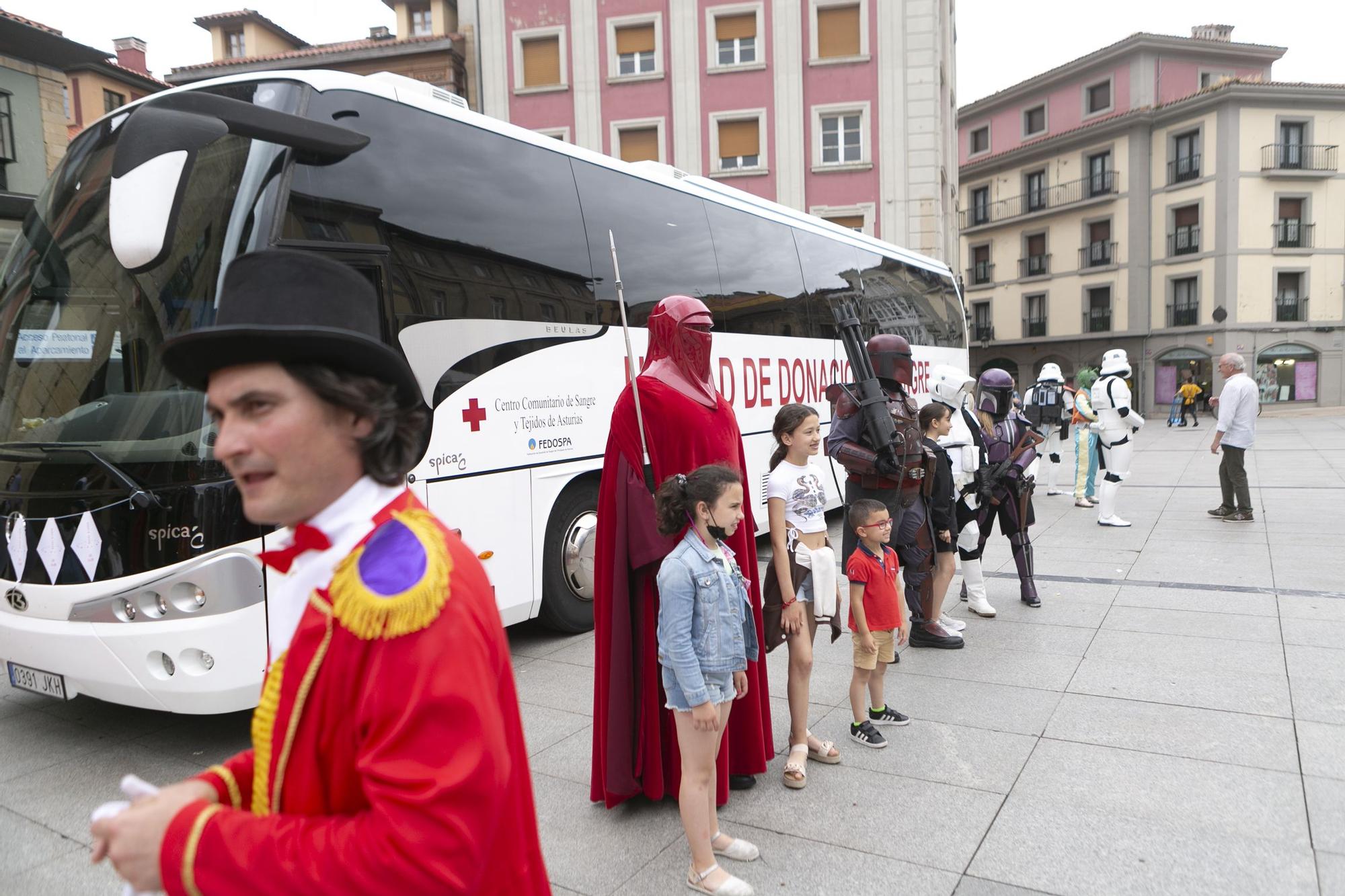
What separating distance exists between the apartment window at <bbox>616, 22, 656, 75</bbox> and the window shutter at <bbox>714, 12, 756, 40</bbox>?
2.03m

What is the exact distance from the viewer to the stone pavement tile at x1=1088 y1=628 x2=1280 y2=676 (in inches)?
198

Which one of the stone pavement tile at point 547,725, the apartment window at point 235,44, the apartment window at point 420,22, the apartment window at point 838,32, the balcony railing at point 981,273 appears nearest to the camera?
the stone pavement tile at point 547,725

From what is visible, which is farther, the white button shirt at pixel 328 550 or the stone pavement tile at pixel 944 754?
the stone pavement tile at pixel 944 754

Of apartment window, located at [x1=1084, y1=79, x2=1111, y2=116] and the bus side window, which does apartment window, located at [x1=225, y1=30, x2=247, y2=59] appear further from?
apartment window, located at [x1=1084, y1=79, x2=1111, y2=116]

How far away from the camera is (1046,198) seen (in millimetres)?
41406

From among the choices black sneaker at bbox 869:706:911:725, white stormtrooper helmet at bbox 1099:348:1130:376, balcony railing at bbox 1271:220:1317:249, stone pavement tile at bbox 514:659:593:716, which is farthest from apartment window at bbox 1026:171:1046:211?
black sneaker at bbox 869:706:911:725

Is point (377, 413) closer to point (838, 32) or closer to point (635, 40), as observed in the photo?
point (838, 32)

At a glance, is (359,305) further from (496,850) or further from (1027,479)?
(1027,479)

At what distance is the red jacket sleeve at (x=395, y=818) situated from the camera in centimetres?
109

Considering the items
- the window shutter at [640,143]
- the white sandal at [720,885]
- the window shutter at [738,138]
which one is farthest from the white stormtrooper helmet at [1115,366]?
the window shutter at [640,143]

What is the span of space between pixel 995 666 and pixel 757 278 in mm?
4208

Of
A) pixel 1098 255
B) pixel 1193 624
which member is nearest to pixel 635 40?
pixel 1098 255

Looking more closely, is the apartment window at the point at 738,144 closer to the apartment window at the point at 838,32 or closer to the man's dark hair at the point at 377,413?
the apartment window at the point at 838,32

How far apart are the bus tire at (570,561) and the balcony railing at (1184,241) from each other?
1520 inches
